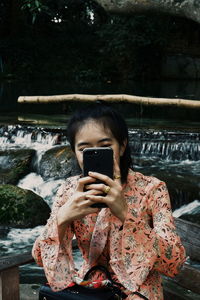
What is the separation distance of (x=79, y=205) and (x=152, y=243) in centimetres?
28

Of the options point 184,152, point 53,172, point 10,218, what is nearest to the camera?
point 10,218

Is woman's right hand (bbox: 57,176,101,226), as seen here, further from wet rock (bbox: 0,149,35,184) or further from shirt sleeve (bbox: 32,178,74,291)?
wet rock (bbox: 0,149,35,184)

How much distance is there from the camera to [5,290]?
7.48 feet

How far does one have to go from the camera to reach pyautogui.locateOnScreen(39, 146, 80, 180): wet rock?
741 centimetres

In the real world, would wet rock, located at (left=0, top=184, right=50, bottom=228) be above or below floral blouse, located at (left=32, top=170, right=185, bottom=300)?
below

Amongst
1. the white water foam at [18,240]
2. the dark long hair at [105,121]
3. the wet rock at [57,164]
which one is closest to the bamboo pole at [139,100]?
the wet rock at [57,164]

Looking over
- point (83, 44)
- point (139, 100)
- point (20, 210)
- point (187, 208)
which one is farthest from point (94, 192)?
point (83, 44)

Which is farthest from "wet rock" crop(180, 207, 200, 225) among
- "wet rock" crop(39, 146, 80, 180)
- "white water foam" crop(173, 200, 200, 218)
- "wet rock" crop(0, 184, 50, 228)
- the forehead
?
the forehead

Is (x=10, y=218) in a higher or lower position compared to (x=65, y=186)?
lower

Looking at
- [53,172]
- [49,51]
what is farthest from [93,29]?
[53,172]

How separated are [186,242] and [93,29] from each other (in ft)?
77.4

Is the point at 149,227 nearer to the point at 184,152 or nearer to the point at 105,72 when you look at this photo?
the point at 184,152

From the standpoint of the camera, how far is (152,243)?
163 centimetres

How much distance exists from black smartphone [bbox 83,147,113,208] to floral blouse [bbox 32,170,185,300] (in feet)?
0.63
